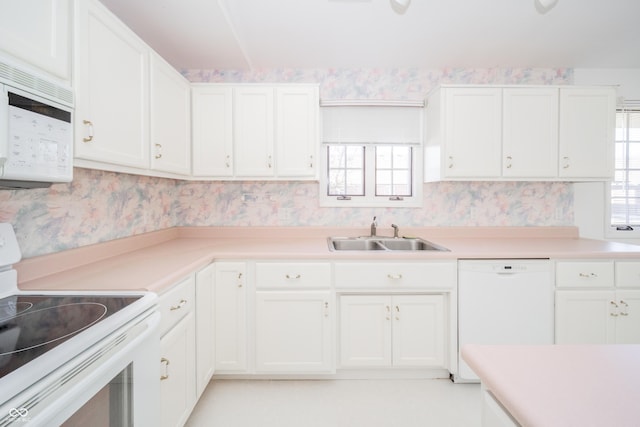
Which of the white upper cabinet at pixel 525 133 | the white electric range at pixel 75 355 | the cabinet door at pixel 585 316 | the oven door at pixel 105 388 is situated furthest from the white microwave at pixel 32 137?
the cabinet door at pixel 585 316

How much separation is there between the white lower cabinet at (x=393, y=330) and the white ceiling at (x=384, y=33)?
1.89 m

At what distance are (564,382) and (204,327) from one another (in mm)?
1749

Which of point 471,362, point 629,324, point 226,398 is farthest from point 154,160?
point 629,324

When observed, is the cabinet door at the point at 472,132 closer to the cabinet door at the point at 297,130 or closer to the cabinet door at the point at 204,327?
the cabinet door at the point at 297,130

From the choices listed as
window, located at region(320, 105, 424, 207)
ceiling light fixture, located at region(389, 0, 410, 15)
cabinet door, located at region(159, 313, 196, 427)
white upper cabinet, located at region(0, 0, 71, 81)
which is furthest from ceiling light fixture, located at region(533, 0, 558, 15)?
cabinet door, located at region(159, 313, 196, 427)

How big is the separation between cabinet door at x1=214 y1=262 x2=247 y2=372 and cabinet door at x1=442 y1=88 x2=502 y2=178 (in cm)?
179

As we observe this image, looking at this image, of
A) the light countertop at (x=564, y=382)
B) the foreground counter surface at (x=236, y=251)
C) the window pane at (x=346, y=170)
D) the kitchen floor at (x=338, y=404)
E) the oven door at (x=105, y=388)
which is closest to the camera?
the light countertop at (x=564, y=382)

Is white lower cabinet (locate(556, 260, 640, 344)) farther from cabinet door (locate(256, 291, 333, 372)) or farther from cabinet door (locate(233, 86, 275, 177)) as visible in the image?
cabinet door (locate(233, 86, 275, 177))

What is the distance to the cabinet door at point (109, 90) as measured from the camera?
1.24 meters

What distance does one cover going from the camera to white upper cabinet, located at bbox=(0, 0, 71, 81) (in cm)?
95

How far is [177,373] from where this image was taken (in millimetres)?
1440

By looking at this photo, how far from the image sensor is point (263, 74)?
105 inches

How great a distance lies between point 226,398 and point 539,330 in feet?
7.03

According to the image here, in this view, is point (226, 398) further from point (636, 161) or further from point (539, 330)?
point (636, 161)
